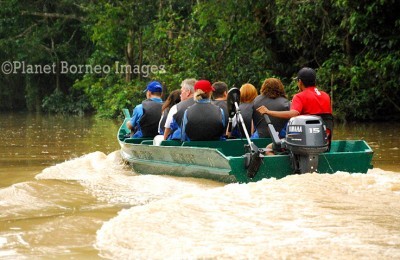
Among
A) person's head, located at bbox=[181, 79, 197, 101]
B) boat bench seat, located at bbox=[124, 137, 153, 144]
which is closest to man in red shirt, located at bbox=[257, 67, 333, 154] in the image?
person's head, located at bbox=[181, 79, 197, 101]

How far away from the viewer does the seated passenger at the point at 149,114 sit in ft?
41.2

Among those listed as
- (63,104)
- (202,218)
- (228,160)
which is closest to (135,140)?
(228,160)

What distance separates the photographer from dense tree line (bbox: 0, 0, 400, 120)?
20844 millimetres

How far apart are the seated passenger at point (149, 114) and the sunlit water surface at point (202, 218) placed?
192 cm

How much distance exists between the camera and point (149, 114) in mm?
12555

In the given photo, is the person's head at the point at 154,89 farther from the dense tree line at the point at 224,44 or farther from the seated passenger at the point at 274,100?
the dense tree line at the point at 224,44

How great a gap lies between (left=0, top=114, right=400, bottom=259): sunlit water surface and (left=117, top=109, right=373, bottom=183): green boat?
0.21 meters

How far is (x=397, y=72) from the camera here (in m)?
20.3

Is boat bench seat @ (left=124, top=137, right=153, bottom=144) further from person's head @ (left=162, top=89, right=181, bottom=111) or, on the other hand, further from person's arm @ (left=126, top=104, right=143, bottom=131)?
person's head @ (left=162, top=89, right=181, bottom=111)

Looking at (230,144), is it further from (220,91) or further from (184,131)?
(220,91)

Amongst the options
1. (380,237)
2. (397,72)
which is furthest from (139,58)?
(380,237)

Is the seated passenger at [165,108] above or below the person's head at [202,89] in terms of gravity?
below

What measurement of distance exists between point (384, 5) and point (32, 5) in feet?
71.7

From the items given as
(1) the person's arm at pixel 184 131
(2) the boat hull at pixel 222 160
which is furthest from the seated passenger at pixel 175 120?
(1) the person's arm at pixel 184 131
